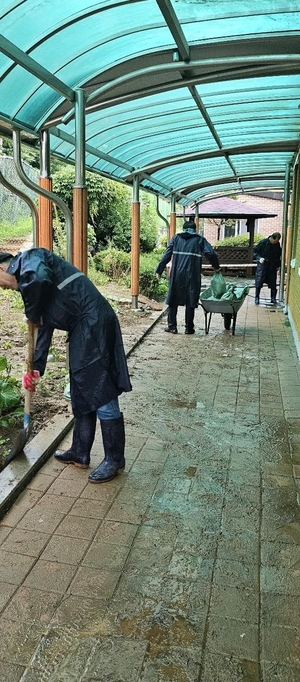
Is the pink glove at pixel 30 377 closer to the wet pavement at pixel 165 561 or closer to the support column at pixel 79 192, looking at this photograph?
the wet pavement at pixel 165 561

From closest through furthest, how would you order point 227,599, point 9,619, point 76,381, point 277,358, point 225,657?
point 225,657, point 9,619, point 227,599, point 76,381, point 277,358

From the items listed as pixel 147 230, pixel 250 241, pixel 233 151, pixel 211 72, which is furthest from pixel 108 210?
pixel 211 72

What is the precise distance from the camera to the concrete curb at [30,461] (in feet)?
11.6

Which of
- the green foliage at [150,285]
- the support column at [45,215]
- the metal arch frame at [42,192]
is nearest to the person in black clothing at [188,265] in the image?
the support column at [45,215]

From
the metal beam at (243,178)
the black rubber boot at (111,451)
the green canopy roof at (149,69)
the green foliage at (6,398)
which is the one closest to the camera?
the black rubber boot at (111,451)

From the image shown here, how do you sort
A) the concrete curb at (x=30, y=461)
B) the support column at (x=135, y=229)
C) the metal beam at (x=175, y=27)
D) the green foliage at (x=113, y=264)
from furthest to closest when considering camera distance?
the green foliage at (x=113, y=264) < the support column at (x=135, y=229) < the metal beam at (x=175, y=27) < the concrete curb at (x=30, y=461)

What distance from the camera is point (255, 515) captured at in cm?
343

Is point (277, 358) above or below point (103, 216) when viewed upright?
below

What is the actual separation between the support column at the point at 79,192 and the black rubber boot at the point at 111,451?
2.11 meters

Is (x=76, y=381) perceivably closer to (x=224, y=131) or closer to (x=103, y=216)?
(x=224, y=131)

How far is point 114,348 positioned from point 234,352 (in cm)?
452

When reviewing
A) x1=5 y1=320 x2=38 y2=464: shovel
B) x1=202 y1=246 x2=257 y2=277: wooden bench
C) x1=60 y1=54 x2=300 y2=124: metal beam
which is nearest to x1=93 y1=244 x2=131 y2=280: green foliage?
x1=202 y1=246 x2=257 y2=277: wooden bench

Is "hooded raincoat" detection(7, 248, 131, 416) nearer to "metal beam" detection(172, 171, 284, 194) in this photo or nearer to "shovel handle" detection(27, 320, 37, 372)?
"shovel handle" detection(27, 320, 37, 372)

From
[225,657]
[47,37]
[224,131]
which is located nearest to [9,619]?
[225,657]
